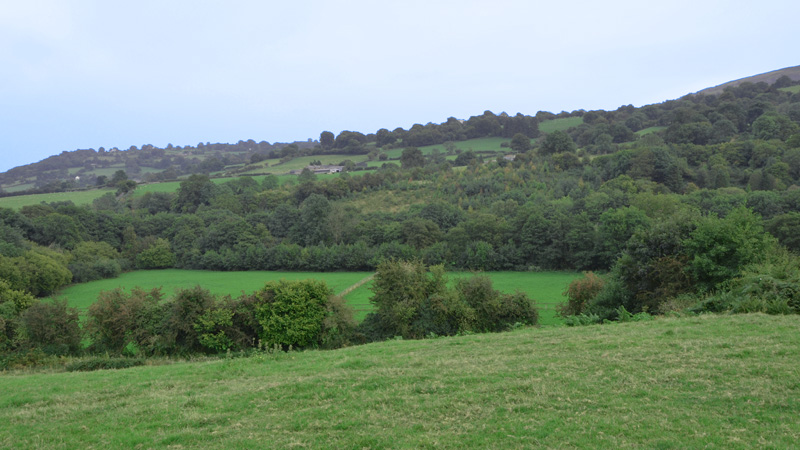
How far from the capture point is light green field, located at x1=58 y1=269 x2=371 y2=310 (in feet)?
173

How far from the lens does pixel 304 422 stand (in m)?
9.05

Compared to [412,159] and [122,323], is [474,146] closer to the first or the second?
[412,159]

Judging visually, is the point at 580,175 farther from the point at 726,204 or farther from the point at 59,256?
the point at 59,256

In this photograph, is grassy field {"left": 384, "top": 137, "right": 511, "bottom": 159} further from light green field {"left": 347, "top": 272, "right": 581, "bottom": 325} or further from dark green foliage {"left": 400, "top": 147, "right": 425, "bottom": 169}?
light green field {"left": 347, "top": 272, "right": 581, "bottom": 325}

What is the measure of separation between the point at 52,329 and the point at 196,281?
112 feet

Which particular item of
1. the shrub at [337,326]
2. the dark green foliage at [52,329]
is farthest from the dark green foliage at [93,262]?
the shrub at [337,326]

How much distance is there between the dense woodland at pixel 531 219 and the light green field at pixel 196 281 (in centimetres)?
242

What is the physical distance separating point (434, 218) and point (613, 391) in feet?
215

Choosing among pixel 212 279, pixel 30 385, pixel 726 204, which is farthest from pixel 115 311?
pixel 726 204

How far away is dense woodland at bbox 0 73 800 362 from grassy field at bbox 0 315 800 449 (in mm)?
6523

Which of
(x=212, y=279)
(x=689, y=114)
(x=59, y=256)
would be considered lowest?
(x=212, y=279)

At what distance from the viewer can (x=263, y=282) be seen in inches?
2242

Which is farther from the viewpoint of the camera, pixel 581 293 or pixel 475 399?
pixel 581 293

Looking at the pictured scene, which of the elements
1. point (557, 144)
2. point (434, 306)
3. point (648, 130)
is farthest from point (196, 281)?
point (648, 130)
